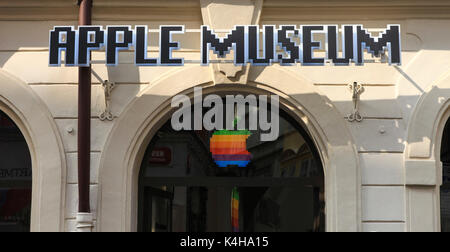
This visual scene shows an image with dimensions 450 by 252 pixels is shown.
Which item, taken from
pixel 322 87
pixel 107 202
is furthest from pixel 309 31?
pixel 107 202

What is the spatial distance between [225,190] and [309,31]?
2710mm

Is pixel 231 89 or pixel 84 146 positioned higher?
pixel 231 89

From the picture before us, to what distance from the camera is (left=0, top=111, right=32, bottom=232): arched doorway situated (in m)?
10.1

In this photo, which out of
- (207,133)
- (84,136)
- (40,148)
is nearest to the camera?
(84,136)

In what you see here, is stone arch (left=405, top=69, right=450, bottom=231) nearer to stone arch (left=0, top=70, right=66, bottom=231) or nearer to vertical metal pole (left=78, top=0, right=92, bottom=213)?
vertical metal pole (left=78, top=0, right=92, bottom=213)

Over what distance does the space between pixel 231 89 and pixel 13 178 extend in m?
3.49

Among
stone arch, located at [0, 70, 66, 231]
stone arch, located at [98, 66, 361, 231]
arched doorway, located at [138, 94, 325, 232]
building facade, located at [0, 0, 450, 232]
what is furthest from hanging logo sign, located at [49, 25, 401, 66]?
arched doorway, located at [138, 94, 325, 232]

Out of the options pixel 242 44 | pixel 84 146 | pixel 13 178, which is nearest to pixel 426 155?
pixel 242 44

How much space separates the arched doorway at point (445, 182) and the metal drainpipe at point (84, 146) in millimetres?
5029

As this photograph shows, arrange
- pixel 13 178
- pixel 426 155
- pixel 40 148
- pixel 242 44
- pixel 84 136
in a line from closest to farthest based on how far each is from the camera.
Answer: pixel 242 44, pixel 84 136, pixel 426 155, pixel 40 148, pixel 13 178

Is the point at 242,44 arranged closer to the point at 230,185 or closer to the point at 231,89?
the point at 231,89

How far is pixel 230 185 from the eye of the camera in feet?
33.5

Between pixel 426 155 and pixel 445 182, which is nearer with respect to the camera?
pixel 426 155

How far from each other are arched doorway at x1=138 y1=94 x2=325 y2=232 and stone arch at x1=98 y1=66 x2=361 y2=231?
37 cm
